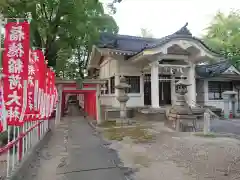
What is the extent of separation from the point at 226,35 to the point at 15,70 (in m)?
23.4

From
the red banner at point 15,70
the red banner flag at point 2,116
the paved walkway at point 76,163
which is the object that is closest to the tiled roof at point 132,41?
the paved walkway at point 76,163

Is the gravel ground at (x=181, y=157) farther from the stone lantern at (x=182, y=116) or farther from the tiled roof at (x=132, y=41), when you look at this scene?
the tiled roof at (x=132, y=41)

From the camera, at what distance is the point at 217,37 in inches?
924

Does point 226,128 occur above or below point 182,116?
below

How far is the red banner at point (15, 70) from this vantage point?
13.5ft

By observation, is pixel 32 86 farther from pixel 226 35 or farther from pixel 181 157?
pixel 226 35

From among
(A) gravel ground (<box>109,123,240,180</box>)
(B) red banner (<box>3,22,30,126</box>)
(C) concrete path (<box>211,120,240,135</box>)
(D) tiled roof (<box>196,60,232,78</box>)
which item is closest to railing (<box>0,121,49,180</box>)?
(B) red banner (<box>3,22,30,126</box>)

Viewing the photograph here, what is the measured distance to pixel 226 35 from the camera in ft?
75.3

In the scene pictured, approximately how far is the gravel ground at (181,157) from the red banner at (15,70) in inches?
113

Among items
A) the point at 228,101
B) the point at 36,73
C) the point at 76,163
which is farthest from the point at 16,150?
the point at 228,101

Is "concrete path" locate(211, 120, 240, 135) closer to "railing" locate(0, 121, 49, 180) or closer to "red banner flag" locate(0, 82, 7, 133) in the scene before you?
"railing" locate(0, 121, 49, 180)

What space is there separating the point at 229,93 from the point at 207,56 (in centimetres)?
311

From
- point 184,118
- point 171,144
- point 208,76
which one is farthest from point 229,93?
point 171,144

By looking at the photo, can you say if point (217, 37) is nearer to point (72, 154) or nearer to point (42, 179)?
point (72, 154)
